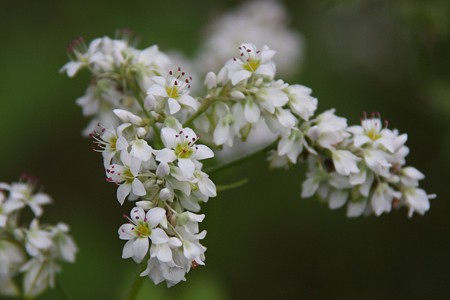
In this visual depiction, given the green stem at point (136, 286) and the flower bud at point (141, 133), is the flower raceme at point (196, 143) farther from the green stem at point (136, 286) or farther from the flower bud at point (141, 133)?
the green stem at point (136, 286)

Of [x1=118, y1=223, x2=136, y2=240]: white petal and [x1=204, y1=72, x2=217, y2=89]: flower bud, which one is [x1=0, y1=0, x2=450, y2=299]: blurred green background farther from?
[x1=118, y1=223, x2=136, y2=240]: white petal

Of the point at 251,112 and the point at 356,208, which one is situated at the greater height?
the point at 251,112

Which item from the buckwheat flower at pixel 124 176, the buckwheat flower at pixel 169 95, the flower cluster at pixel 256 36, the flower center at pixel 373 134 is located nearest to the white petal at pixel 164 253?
the buckwheat flower at pixel 124 176

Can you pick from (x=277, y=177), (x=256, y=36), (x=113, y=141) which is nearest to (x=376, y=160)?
(x=113, y=141)

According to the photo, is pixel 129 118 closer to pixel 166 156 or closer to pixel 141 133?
pixel 141 133

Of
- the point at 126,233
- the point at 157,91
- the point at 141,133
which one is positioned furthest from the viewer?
the point at 157,91

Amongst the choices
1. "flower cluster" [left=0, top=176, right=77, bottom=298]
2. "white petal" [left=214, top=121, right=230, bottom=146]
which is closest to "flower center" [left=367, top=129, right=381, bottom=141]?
"white petal" [left=214, top=121, right=230, bottom=146]

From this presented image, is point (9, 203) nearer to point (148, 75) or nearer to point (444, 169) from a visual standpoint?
point (148, 75)
